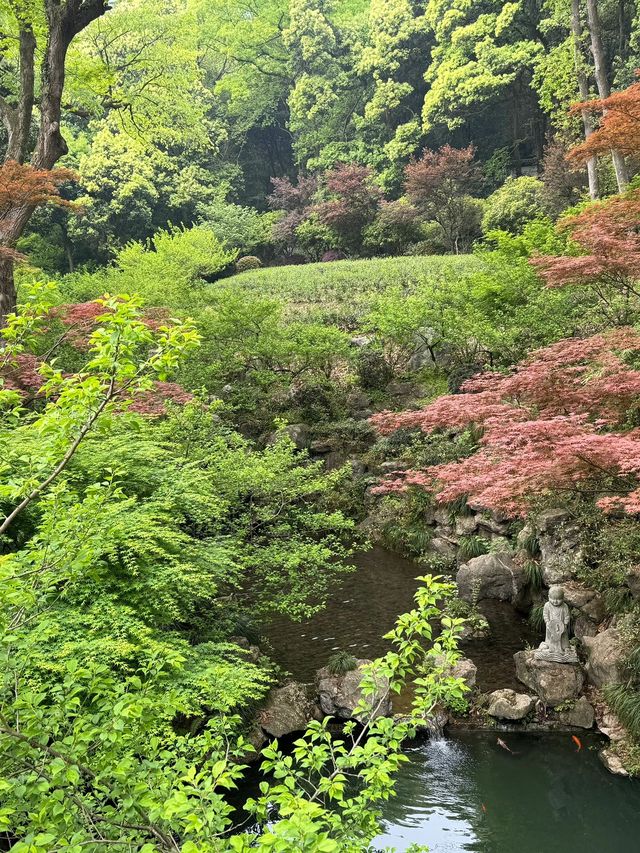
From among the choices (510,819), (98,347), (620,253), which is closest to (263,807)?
(98,347)

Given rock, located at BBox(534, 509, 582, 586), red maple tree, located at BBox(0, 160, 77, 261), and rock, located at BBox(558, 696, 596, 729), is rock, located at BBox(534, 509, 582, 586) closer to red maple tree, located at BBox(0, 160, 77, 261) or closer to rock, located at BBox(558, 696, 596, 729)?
rock, located at BBox(558, 696, 596, 729)

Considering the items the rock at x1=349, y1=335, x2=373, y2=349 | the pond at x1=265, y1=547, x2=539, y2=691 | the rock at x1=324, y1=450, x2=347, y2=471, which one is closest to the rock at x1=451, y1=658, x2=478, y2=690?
the pond at x1=265, y1=547, x2=539, y2=691

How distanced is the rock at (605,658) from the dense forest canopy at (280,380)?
0.80 feet

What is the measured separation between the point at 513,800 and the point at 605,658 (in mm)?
1789

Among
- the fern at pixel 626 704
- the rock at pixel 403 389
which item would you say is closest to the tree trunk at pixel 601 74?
the rock at pixel 403 389

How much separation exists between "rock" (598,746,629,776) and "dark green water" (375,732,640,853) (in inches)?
2.3

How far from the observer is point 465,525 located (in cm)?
973

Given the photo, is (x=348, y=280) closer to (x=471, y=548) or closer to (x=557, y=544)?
(x=471, y=548)

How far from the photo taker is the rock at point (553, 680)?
238 inches

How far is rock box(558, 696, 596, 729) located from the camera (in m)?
5.83

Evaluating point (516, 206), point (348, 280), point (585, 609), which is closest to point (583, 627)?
point (585, 609)

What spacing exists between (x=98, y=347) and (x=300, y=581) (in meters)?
5.08

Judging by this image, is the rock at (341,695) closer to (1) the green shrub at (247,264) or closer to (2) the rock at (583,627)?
(2) the rock at (583,627)

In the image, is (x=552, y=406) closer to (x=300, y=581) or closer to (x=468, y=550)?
(x=468, y=550)
